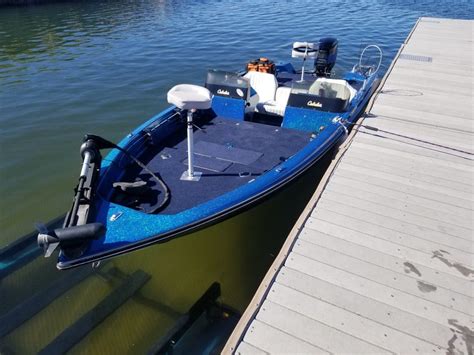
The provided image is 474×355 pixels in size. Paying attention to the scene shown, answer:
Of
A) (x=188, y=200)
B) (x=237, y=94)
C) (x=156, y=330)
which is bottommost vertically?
(x=156, y=330)

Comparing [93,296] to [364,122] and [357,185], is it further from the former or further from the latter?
[364,122]

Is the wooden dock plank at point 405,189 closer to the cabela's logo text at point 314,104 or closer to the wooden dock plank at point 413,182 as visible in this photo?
the wooden dock plank at point 413,182

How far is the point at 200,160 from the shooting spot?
551 centimetres

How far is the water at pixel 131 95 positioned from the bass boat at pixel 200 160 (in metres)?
0.74

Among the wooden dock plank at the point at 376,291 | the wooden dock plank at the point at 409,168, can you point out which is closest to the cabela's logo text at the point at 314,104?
the wooden dock plank at the point at 409,168

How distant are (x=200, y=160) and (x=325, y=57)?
5016 millimetres

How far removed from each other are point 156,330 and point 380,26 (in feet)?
59.4

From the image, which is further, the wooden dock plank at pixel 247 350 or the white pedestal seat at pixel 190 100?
the white pedestal seat at pixel 190 100

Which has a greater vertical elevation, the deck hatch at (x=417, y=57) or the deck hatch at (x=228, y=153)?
the deck hatch at (x=417, y=57)

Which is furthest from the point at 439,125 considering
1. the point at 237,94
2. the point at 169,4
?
the point at 169,4

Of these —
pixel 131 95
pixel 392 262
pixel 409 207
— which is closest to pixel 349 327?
pixel 392 262

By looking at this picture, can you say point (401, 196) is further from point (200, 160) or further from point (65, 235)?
point (65, 235)

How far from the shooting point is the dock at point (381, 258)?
112 inches

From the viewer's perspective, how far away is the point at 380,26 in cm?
1808
